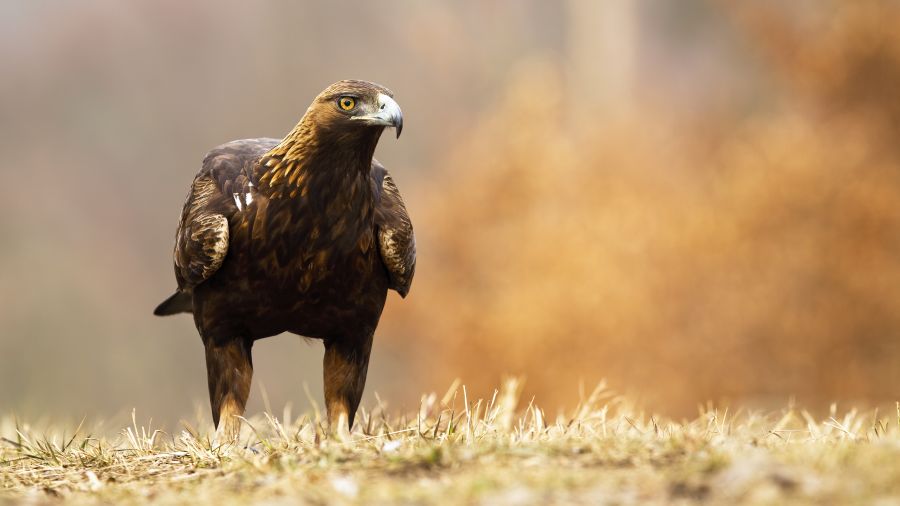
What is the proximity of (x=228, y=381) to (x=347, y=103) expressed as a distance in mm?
1500

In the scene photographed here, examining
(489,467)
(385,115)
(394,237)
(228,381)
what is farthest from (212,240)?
(489,467)

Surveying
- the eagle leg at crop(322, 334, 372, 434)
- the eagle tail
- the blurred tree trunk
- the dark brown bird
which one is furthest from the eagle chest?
the blurred tree trunk

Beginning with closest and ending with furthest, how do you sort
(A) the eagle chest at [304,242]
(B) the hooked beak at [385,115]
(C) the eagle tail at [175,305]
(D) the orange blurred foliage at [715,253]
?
(B) the hooked beak at [385,115]
(A) the eagle chest at [304,242]
(C) the eagle tail at [175,305]
(D) the orange blurred foliage at [715,253]

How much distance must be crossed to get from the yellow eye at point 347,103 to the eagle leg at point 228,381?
1.30 meters

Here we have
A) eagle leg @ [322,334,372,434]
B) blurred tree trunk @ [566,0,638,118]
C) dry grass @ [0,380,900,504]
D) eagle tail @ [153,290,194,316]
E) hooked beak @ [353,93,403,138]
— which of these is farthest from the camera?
blurred tree trunk @ [566,0,638,118]

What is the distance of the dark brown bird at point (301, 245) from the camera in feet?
17.9

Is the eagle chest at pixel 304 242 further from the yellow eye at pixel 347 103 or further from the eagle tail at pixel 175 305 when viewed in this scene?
the eagle tail at pixel 175 305

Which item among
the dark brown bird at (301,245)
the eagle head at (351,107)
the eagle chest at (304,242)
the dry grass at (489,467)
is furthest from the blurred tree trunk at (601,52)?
the dry grass at (489,467)

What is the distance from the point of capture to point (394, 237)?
18.8ft

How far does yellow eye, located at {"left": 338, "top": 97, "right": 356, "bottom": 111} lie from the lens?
546 centimetres

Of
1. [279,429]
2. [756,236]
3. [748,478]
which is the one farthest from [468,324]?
[748,478]

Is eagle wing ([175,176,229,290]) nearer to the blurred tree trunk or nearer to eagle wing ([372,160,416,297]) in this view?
eagle wing ([372,160,416,297])

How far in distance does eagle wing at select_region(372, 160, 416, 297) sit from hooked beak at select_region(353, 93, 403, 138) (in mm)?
538

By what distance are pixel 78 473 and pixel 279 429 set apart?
2.78 feet
